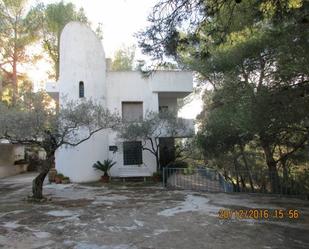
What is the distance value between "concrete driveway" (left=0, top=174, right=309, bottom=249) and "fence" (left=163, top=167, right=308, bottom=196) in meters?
1.56

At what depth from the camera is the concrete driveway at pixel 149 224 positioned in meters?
Answer: 6.62

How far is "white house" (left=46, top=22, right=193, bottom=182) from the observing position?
18.8 meters

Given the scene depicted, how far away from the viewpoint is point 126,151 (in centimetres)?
1966

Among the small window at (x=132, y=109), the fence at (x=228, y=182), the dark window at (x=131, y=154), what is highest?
the small window at (x=132, y=109)

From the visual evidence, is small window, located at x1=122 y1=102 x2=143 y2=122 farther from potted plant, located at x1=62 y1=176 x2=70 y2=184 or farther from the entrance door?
potted plant, located at x1=62 y1=176 x2=70 y2=184

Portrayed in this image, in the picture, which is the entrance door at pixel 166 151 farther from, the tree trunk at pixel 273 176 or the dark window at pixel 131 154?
the tree trunk at pixel 273 176

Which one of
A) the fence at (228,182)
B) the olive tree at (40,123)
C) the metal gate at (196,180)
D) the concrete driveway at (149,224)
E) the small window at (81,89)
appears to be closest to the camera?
the concrete driveway at (149,224)

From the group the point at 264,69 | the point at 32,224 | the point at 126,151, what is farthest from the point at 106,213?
the point at 126,151

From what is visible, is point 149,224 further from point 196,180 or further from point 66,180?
point 66,180

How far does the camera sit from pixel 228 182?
1527cm

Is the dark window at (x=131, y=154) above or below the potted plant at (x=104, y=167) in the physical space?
above

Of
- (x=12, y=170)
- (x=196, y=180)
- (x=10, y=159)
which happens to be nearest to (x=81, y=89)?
(x=196, y=180)

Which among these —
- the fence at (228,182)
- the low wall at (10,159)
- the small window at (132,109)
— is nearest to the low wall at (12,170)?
the low wall at (10,159)

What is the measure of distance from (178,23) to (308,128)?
269 inches
